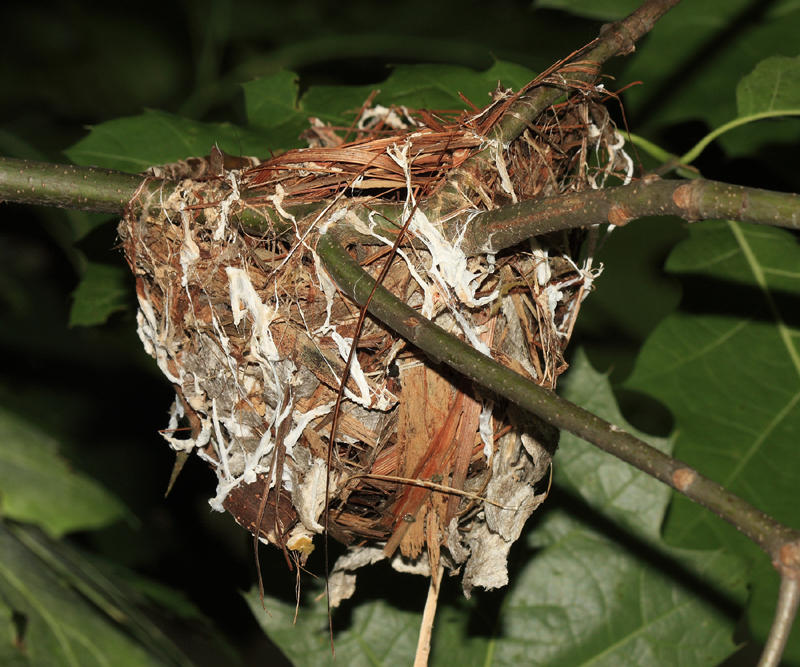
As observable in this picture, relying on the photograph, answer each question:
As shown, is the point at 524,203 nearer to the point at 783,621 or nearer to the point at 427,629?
the point at 783,621

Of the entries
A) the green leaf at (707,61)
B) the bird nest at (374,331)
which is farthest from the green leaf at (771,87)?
the bird nest at (374,331)

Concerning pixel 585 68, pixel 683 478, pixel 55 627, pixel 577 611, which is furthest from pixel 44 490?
pixel 577 611

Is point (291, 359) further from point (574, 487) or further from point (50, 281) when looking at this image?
point (50, 281)

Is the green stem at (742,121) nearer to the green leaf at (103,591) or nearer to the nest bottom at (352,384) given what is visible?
the nest bottom at (352,384)

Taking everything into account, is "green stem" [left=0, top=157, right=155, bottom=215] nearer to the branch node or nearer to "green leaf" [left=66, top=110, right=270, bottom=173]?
"green leaf" [left=66, top=110, right=270, bottom=173]

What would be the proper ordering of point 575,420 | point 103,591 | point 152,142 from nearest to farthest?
1. point 575,420
2. point 103,591
3. point 152,142
